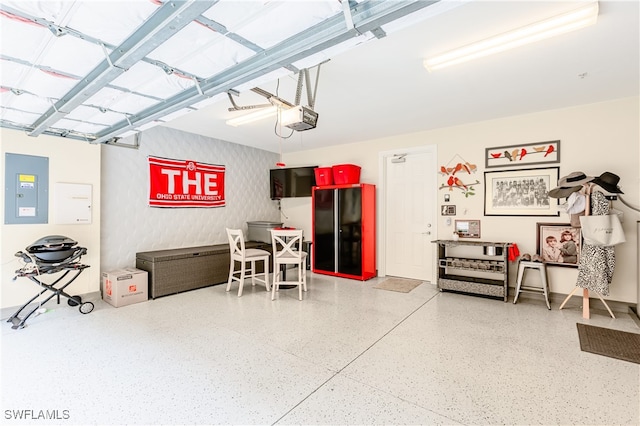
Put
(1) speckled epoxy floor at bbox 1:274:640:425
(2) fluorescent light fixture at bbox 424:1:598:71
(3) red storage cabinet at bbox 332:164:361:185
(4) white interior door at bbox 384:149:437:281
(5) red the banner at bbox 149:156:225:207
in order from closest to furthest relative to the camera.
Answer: (1) speckled epoxy floor at bbox 1:274:640:425 < (2) fluorescent light fixture at bbox 424:1:598:71 < (5) red the banner at bbox 149:156:225:207 < (4) white interior door at bbox 384:149:437:281 < (3) red storage cabinet at bbox 332:164:361:185

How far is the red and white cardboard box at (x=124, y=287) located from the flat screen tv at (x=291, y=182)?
129 inches

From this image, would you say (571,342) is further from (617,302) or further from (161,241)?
(161,241)

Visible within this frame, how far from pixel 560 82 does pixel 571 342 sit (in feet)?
8.90

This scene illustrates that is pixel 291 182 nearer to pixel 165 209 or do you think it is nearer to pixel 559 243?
pixel 165 209

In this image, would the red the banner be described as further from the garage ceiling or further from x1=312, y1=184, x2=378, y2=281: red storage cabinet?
x1=312, y1=184, x2=378, y2=281: red storage cabinet

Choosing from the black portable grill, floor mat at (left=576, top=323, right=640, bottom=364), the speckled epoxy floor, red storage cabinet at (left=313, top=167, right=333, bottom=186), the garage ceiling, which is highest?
the garage ceiling

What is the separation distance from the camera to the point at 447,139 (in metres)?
5.00

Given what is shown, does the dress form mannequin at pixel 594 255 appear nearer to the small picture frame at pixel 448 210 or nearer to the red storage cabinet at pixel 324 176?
the small picture frame at pixel 448 210

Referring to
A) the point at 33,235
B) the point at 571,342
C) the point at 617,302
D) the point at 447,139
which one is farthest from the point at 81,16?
the point at 617,302

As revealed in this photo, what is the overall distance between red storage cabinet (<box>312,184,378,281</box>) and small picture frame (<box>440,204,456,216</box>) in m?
1.26

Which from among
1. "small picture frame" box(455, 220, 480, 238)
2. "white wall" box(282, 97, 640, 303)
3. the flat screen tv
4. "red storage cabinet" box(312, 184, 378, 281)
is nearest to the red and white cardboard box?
"red storage cabinet" box(312, 184, 378, 281)

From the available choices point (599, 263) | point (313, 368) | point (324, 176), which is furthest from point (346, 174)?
point (313, 368)

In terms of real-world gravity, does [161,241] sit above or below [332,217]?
below

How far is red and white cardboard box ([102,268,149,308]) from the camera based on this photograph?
3.99m
